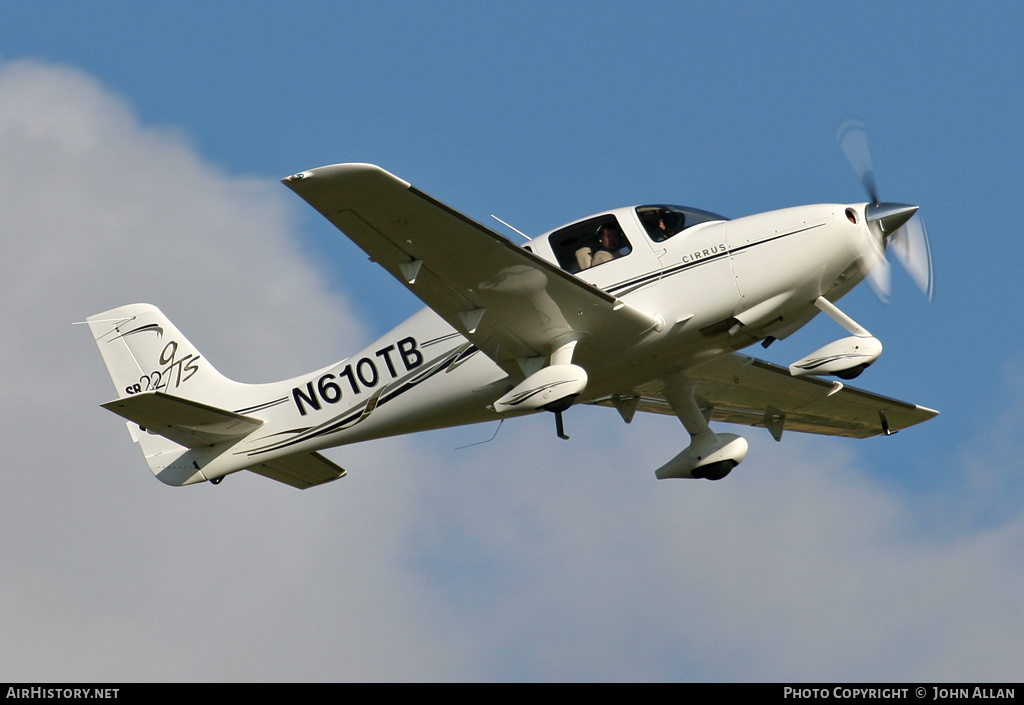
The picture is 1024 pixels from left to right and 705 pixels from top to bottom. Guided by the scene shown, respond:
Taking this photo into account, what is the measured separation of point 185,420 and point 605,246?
6.18 metres

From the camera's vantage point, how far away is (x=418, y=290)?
1365 cm

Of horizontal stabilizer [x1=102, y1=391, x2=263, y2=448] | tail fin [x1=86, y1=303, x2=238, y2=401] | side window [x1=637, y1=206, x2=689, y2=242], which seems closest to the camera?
side window [x1=637, y1=206, x2=689, y2=242]

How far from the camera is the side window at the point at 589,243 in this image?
1458 centimetres

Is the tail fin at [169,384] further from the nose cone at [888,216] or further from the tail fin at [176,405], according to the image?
the nose cone at [888,216]

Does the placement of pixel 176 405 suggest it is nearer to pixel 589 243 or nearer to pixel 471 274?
pixel 471 274

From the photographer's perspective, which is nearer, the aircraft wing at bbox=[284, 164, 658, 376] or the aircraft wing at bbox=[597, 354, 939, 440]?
the aircraft wing at bbox=[284, 164, 658, 376]

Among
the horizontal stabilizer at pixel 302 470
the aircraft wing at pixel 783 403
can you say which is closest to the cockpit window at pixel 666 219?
the aircraft wing at pixel 783 403

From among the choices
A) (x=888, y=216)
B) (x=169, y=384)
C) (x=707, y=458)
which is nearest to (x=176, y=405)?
(x=169, y=384)

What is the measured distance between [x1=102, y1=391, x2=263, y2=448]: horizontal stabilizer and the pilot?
17.7 ft

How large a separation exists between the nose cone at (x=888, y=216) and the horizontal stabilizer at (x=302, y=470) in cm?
825

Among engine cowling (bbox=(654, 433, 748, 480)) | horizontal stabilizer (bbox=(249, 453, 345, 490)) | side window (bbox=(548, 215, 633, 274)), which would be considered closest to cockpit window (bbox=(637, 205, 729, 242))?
side window (bbox=(548, 215, 633, 274))

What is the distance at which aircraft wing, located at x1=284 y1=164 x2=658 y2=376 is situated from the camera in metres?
12.4

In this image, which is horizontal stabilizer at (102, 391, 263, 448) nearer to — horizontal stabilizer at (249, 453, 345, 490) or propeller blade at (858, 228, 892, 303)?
horizontal stabilizer at (249, 453, 345, 490)

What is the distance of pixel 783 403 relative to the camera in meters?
18.2
